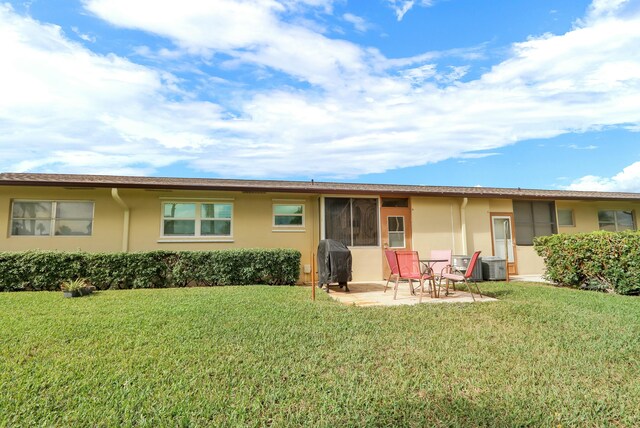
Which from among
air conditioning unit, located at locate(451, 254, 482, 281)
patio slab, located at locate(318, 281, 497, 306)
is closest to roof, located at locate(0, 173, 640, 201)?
air conditioning unit, located at locate(451, 254, 482, 281)

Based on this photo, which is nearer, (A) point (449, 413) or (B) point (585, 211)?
(A) point (449, 413)

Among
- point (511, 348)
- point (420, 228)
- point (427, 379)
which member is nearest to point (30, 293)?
point (427, 379)

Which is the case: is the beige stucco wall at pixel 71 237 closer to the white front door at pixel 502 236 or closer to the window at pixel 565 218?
the white front door at pixel 502 236

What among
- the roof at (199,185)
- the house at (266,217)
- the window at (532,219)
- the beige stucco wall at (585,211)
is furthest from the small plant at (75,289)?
the beige stucco wall at (585,211)

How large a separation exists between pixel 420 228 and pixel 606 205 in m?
8.73

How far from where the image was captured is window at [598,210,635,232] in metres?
13.6

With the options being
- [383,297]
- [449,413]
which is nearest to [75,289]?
[383,297]

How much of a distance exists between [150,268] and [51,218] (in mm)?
3758

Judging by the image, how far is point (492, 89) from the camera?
10188mm

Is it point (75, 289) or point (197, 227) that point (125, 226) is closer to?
point (197, 227)

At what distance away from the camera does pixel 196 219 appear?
10.5 m

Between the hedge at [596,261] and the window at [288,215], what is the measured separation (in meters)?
7.63

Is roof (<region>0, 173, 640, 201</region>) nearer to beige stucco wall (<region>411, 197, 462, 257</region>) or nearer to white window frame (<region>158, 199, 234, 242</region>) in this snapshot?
beige stucco wall (<region>411, 197, 462, 257</region>)

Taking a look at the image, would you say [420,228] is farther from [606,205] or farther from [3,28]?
[3,28]
